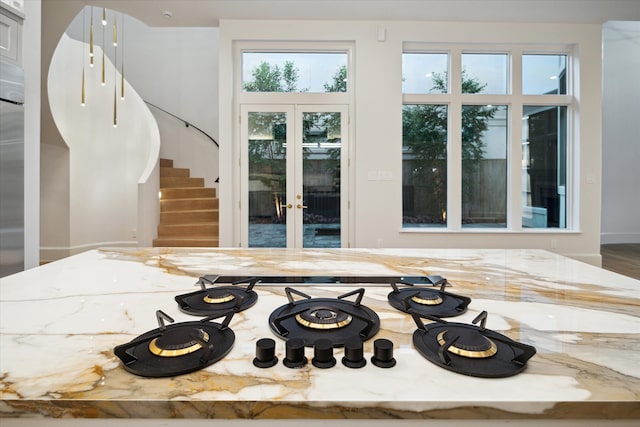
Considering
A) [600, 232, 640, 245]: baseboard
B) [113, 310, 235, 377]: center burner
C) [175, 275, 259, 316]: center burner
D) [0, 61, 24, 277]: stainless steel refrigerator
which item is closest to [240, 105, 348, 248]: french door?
[0, 61, 24, 277]: stainless steel refrigerator

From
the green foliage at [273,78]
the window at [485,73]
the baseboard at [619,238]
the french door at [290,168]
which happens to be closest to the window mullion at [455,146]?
the window at [485,73]

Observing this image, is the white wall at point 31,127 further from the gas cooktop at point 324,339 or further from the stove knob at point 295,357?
the stove knob at point 295,357

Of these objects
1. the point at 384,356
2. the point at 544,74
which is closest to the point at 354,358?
the point at 384,356

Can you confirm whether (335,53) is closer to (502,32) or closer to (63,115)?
(502,32)

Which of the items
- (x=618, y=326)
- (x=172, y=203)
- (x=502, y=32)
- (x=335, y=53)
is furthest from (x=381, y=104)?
(x=618, y=326)

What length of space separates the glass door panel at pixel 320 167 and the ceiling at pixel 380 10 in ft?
4.09

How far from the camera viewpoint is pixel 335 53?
16.4 ft

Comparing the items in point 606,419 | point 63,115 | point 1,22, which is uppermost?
point 63,115

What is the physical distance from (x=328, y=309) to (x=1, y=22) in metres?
2.33

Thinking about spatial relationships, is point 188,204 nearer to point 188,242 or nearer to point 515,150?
point 188,242

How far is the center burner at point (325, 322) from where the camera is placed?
26.8 inches

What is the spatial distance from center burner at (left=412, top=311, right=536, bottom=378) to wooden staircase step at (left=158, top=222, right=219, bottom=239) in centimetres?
529

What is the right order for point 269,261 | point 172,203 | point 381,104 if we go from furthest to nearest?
point 172,203 < point 381,104 < point 269,261

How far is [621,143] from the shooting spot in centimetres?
732
